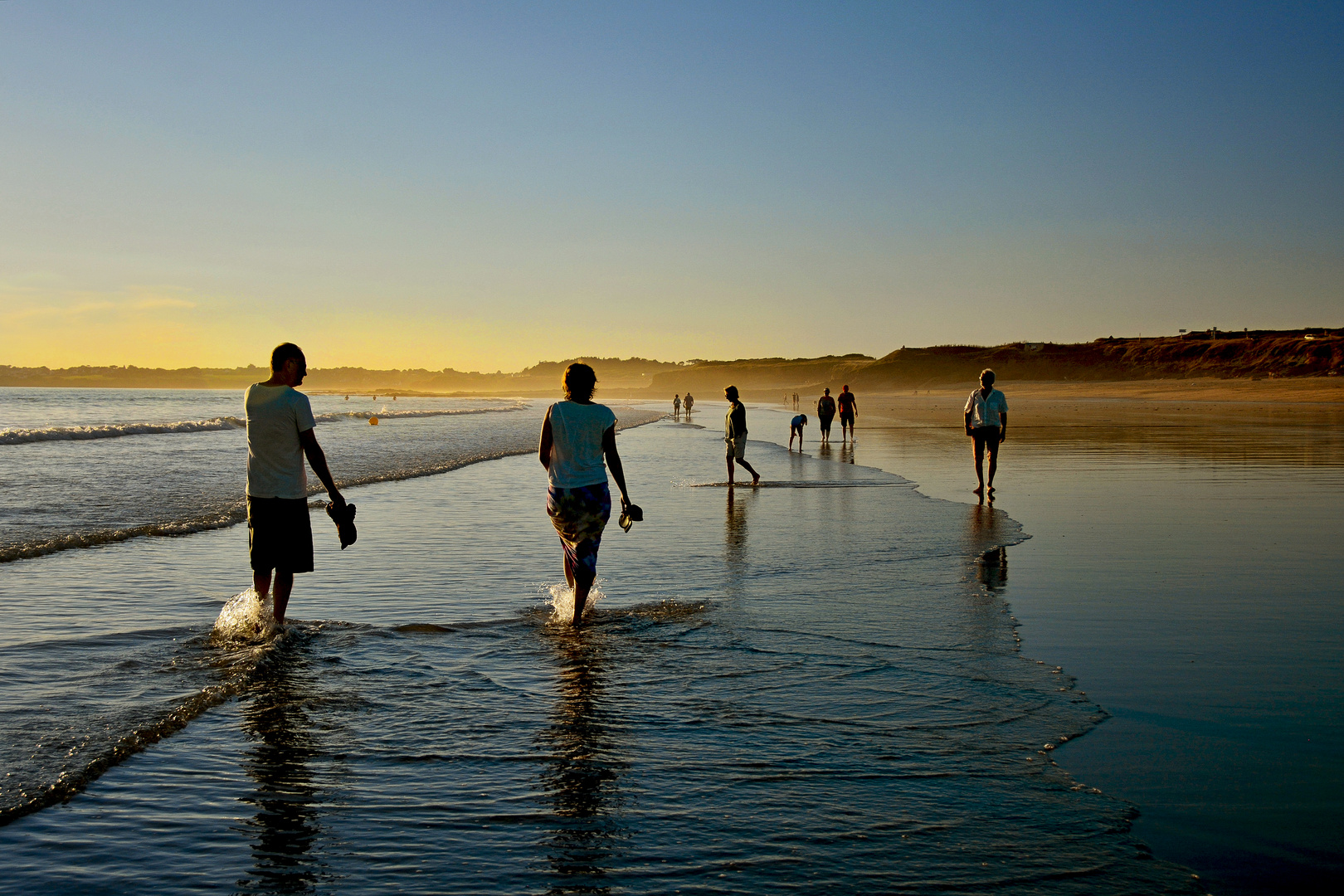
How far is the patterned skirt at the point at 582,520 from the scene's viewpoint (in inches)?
256

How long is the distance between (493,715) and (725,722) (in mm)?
1106

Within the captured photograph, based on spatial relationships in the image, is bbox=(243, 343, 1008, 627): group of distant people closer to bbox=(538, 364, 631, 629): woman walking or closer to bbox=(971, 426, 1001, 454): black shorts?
bbox=(538, 364, 631, 629): woman walking

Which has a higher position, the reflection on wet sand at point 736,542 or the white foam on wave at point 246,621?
the white foam on wave at point 246,621

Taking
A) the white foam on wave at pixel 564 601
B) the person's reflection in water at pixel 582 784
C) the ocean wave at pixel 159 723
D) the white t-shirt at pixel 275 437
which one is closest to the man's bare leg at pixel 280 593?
the ocean wave at pixel 159 723

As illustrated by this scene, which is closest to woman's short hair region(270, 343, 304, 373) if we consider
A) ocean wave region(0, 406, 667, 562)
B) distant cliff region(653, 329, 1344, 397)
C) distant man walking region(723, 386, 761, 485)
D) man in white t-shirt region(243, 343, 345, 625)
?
man in white t-shirt region(243, 343, 345, 625)

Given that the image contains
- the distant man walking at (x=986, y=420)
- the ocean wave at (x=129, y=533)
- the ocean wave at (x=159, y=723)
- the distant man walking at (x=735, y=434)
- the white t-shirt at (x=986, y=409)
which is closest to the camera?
the ocean wave at (x=159, y=723)

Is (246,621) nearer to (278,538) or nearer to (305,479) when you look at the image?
(278,538)

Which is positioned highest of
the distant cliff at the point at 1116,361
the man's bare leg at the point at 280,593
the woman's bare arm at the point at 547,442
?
the distant cliff at the point at 1116,361

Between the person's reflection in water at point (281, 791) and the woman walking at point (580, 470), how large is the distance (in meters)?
2.04

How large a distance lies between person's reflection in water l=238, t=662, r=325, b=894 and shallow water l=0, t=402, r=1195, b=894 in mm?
13

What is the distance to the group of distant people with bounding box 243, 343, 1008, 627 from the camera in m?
6.18

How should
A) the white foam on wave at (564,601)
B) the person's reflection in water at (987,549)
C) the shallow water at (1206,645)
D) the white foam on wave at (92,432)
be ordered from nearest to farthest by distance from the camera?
the shallow water at (1206,645) → the white foam on wave at (564,601) → the person's reflection in water at (987,549) → the white foam on wave at (92,432)

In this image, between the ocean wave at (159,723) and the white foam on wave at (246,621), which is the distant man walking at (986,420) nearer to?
the white foam on wave at (246,621)

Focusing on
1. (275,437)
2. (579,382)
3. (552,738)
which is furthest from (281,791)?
(579,382)
